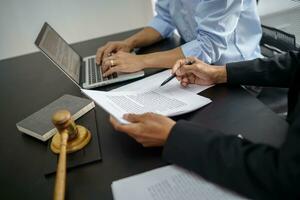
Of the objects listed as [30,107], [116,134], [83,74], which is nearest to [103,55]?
[83,74]

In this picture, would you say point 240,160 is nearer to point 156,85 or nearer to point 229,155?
point 229,155

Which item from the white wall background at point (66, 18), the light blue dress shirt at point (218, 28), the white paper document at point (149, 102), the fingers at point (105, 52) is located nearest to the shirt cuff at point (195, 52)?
the light blue dress shirt at point (218, 28)

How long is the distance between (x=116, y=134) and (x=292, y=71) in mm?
539

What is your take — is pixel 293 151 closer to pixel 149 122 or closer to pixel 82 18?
pixel 149 122

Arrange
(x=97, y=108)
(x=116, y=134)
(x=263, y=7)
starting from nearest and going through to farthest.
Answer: (x=116, y=134), (x=97, y=108), (x=263, y=7)

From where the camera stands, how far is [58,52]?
1.01 m

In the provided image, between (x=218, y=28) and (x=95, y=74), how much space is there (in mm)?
478

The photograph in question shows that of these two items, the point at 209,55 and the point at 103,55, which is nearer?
the point at 209,55

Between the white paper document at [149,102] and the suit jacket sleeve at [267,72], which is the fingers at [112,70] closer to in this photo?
the white paper document at [149,102]

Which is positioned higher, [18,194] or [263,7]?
[263,7]

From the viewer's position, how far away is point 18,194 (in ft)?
2.04

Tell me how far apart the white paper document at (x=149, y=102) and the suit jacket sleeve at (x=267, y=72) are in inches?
5.8

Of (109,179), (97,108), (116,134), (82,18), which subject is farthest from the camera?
(82,18)

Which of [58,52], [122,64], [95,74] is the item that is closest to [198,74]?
[122,64]
